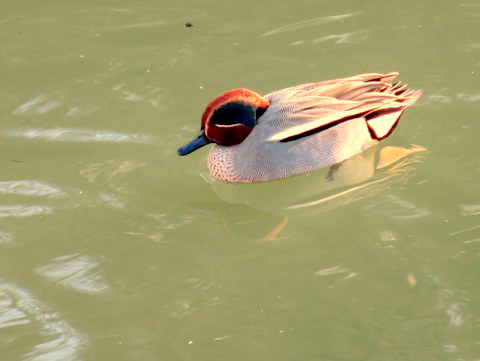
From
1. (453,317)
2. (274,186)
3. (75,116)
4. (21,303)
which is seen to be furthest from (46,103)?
(453,317)

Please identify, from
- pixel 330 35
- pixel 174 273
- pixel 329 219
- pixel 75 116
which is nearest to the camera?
pixel 174 273

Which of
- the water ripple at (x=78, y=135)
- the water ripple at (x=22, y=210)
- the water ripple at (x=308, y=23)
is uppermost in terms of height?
the water ripple at (x=308, y=23)

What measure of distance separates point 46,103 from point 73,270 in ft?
8.96

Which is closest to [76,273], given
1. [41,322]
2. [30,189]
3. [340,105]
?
[41,322]

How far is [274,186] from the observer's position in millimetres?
7293

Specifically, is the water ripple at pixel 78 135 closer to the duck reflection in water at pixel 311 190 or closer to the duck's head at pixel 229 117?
the duck's head at pixel 229 117

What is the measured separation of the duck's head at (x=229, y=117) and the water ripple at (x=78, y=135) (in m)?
0.67

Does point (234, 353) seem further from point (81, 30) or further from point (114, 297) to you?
point (81, 30)

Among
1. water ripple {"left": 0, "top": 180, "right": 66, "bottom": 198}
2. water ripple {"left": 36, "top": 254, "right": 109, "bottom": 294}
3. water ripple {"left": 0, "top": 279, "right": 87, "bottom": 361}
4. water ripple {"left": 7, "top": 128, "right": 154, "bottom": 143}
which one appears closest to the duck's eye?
water ripple {"left": 7, "top": 128, "right": 154, "bottom": 143}

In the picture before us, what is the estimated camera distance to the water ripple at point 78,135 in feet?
25.3

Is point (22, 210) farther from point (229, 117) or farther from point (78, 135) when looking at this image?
point (229, 117)

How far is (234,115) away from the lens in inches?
282

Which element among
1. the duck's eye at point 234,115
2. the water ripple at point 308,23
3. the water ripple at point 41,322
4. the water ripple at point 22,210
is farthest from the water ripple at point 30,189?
the water ripple at point 308,23

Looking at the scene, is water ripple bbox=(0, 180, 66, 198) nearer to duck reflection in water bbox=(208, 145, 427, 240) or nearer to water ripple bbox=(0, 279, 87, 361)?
water ripple bbox=(0, 279, 87, 361)
